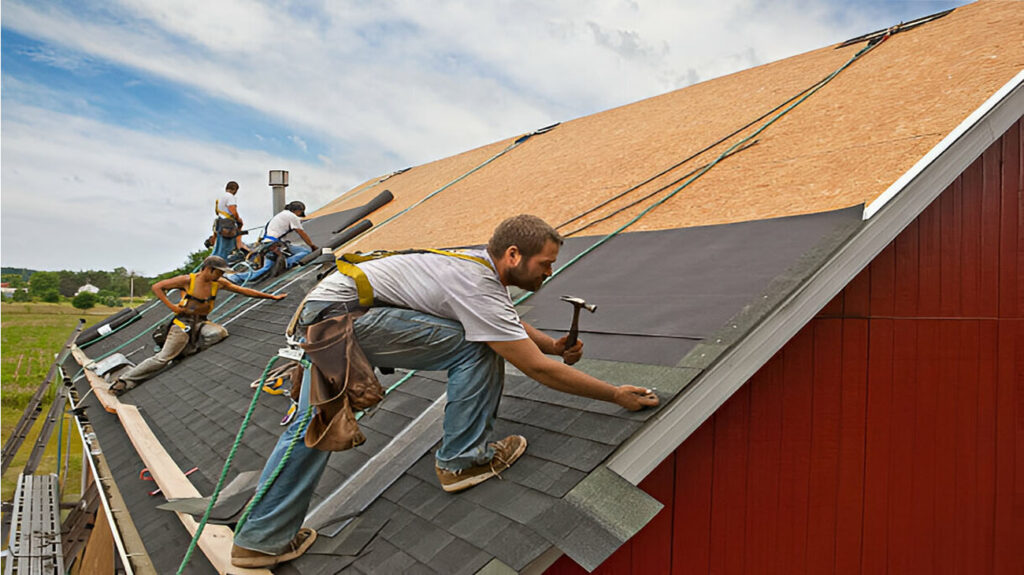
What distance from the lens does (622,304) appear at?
3.19m

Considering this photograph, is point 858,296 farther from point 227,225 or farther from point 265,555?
point 227,225

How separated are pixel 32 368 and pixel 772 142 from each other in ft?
97.6

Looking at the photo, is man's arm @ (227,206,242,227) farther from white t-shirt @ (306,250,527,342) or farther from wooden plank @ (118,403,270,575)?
white t-shirt @ (306,250,527,342)

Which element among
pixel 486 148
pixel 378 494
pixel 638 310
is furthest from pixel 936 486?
pixel 486 148

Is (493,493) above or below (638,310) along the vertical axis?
below

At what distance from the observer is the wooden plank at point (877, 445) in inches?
130

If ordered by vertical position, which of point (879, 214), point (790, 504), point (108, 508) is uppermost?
point (879, 214)

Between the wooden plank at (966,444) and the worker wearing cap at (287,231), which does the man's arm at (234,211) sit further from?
the wooden plank at (966,444)

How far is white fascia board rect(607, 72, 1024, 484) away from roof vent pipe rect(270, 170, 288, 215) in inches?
500

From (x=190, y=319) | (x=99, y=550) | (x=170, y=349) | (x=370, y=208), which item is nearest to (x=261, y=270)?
(x=190, y=319)

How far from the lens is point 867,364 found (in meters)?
3.28

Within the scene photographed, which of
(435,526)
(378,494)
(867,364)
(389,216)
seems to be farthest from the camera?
(389,216)

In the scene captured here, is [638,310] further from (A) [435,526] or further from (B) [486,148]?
(B) [486,148]

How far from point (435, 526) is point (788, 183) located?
292cm
